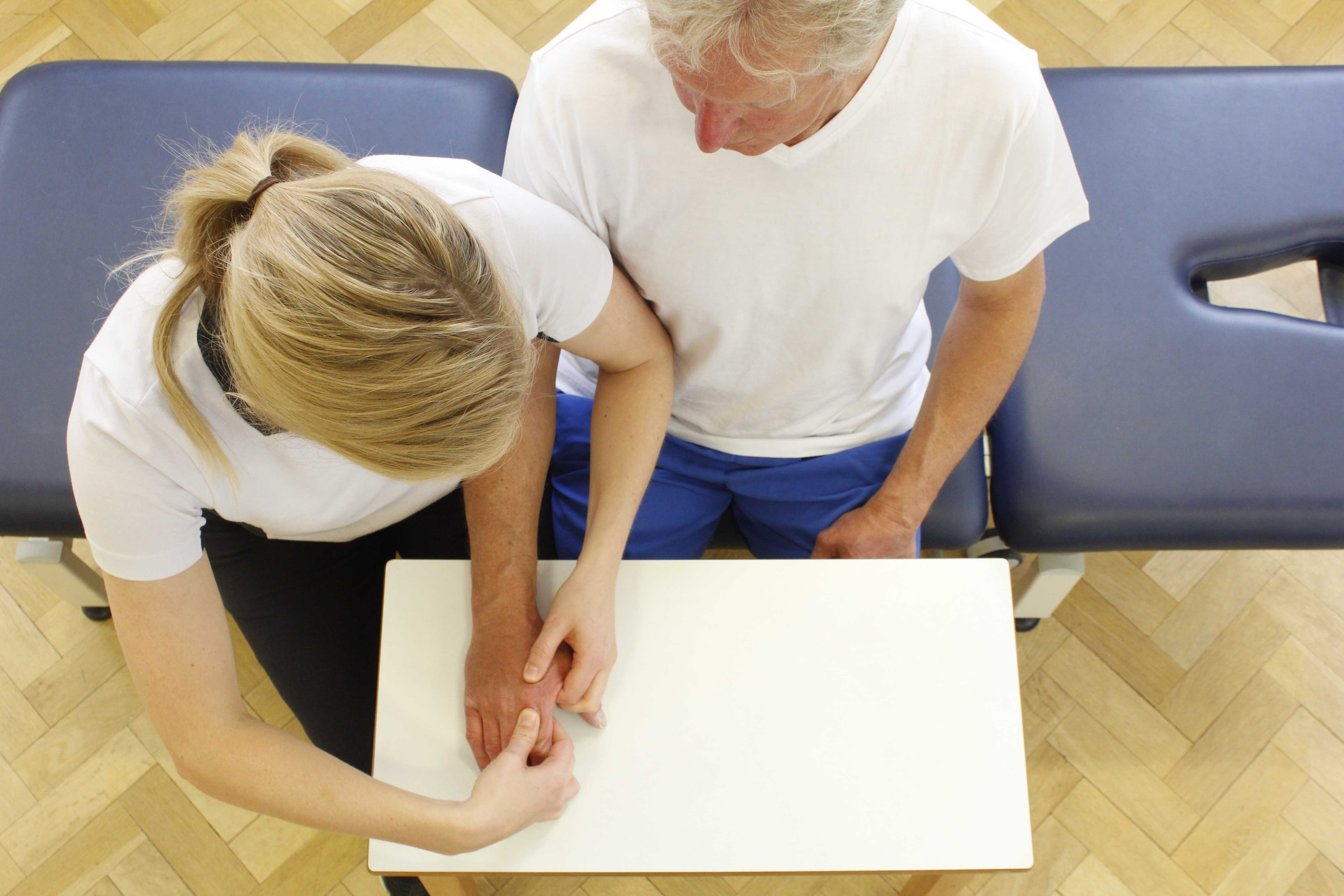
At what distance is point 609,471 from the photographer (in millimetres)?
1076

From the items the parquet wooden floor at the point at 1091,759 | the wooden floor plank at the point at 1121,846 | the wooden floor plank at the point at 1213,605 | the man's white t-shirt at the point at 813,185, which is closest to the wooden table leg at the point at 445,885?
the parquet wooden floor at the point at 1091,759

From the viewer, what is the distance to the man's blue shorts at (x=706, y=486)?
4.08 ft

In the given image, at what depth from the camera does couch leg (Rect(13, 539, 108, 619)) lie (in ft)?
4.66

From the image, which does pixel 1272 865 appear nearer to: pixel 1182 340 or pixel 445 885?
pixel 1182 340

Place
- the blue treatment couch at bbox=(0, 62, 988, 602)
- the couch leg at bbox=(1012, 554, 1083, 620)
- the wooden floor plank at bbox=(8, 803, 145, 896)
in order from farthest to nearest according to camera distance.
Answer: the wooden floor plank at bbox=(8, 803, 145, 896) < the couch leg at bbox=(1012, 554, 1083, 620) < the blue treatment couch at bbox=(0, 62, 988, 602)

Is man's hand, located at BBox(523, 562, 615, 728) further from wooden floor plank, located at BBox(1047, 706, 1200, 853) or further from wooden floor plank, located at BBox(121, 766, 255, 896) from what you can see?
wooden floor plank, located at BBox(1047, 706, 1200, 853)

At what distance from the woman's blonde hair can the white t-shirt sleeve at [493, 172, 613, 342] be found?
0.12m

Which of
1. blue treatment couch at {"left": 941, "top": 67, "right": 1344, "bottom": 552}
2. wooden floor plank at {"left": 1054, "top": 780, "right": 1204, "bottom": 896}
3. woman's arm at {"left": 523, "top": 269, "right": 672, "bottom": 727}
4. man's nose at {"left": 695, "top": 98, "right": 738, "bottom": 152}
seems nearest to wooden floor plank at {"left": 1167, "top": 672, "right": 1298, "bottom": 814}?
wooden floor plank at {"left": 1054, "top": 780, "right": 1204, "bottom": 896}

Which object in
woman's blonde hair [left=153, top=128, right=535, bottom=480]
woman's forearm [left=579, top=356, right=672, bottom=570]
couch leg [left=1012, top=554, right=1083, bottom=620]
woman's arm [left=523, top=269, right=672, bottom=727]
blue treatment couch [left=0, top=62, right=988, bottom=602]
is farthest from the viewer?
couch leg [left=1012, top=554, right=1083, bottom=620]

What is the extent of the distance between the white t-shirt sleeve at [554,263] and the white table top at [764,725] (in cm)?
27

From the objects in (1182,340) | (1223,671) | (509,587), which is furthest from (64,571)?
(1223,671)

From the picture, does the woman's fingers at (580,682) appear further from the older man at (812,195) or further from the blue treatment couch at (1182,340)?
the blue treatment couch at (1182,340)

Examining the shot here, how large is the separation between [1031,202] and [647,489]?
572mm

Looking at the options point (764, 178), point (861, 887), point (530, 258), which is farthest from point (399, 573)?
point (861, 887)
